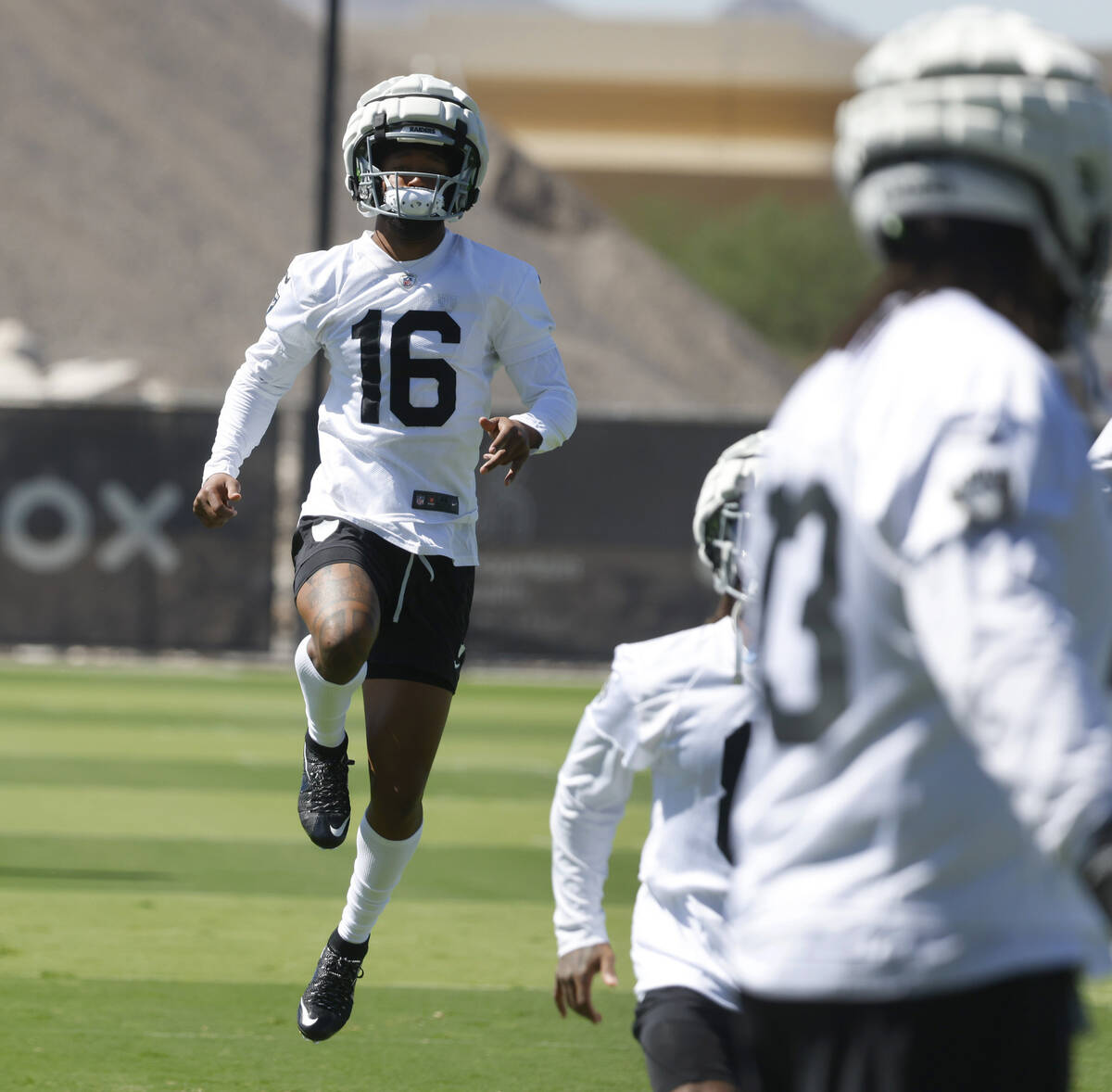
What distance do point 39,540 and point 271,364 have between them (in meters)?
14.8

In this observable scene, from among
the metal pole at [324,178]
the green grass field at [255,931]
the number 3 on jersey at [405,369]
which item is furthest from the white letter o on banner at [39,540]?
the number 3 on jersey at [405,369]

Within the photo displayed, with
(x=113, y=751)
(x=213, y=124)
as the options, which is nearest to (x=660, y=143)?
(x=213, y=124)

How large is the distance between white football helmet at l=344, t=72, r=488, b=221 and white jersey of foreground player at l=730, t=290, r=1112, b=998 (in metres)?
3.46

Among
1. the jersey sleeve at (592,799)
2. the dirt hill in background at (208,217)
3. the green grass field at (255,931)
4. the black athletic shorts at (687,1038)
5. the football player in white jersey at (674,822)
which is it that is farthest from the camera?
the dirt hill in background at (208,217)

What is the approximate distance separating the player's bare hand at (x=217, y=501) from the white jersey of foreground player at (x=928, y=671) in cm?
337

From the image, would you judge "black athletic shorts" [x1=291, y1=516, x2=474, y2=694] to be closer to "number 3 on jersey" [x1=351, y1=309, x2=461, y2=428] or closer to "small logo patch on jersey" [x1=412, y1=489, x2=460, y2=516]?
"small logo patch on jersey" [x1=412, y1=489, x2=460, y2=516]

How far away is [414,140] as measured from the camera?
561 centimetres

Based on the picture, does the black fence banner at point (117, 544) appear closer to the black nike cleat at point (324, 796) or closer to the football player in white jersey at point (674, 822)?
the black nike cleat at point (324, 796)

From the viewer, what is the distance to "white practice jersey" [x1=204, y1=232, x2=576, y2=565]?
5.70 meters

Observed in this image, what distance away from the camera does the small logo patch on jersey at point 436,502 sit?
576 cm

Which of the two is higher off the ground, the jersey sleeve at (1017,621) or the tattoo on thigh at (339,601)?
the jersey sleeve at (1017,621)

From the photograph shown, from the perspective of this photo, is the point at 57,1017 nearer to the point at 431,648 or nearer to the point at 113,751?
the point at 431,648

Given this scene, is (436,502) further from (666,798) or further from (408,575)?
(666,798)

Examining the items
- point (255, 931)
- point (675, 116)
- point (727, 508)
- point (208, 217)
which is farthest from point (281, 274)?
point (727, 508)
